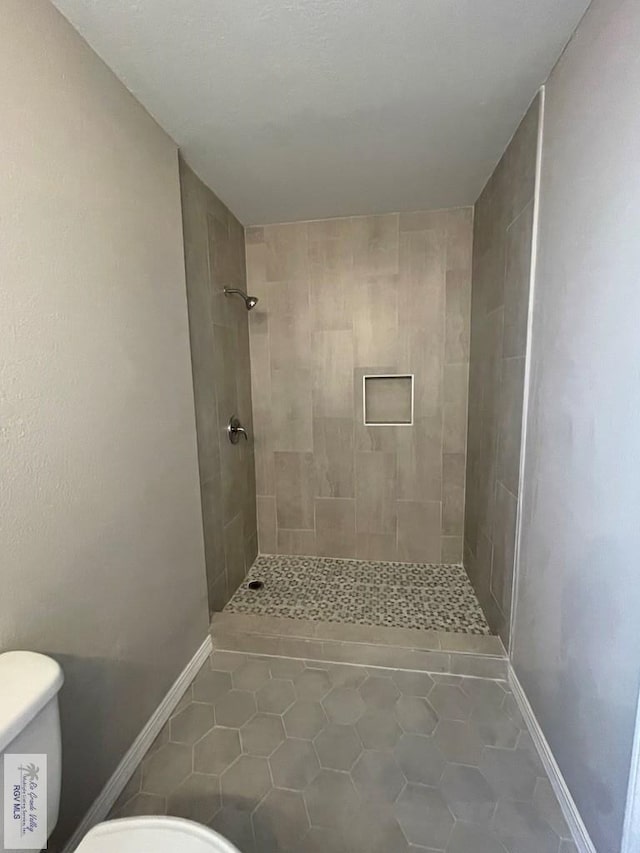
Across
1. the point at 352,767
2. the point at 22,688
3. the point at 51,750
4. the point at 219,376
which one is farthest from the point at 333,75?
the point at 352,767

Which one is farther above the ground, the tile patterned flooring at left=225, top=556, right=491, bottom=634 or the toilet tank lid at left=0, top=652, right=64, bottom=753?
the toilet tank lid at left=0, top=652, right=64, bottom=753

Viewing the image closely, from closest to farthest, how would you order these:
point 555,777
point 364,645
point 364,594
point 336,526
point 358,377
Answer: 1. point 555,777
2. point 364,645
3. point 364,594
4. point 358,377
5. point 336,526

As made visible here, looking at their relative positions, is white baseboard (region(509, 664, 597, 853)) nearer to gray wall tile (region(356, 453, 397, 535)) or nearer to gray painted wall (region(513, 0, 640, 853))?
gray painted wall (region(513, 0, 640, 853))

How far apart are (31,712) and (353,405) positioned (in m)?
2.14

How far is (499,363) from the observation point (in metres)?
1.85

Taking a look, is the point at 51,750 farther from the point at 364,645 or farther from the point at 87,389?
the point at 364,645

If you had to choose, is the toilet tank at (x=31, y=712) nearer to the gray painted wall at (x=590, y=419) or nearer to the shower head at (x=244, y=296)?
the gray painted wall at (x=590, y=419)

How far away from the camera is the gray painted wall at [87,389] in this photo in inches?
36.4

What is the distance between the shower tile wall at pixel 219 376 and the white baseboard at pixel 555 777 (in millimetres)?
1443

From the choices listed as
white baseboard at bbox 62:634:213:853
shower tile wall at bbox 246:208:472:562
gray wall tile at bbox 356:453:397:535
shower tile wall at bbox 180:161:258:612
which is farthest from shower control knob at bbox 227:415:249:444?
white baseboard at bbox 62:634:213:853

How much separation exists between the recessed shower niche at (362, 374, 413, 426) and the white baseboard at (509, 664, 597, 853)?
1504 millimetres

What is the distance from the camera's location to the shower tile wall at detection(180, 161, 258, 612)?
1.89 metres

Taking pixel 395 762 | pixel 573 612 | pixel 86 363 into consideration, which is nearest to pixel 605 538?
pixel 573 612

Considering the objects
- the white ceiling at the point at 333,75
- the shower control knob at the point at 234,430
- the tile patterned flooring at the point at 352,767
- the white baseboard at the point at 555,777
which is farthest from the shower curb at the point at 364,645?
the white ceiling at the point at 333,75
